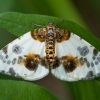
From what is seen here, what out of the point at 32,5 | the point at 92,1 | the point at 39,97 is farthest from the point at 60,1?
the point at 39,97

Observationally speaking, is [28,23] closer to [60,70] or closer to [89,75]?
[60,70]

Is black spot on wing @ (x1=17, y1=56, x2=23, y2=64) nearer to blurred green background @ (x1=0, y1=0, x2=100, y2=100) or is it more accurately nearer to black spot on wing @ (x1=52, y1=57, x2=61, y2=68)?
black spot on wing @ (x1=52, y1=57, x2=61, y2=68)

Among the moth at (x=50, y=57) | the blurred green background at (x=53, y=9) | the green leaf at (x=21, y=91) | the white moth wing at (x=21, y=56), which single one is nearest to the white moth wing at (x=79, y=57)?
the moth at (x=50, y=57)

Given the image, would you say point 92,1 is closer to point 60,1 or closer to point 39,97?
point 60,1

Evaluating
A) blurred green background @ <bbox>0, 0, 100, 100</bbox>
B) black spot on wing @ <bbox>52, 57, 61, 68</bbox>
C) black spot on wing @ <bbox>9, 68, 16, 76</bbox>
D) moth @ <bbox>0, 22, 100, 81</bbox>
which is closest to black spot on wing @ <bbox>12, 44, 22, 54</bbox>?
moth @ <bbox>0, 22, 100, 81</bbox>

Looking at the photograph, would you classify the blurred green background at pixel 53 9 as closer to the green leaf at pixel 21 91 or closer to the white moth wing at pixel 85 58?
the white moth wing at pixel 85 58

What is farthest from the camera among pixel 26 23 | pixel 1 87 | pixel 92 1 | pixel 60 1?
pixel 92 1

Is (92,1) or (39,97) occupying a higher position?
(92,1)
